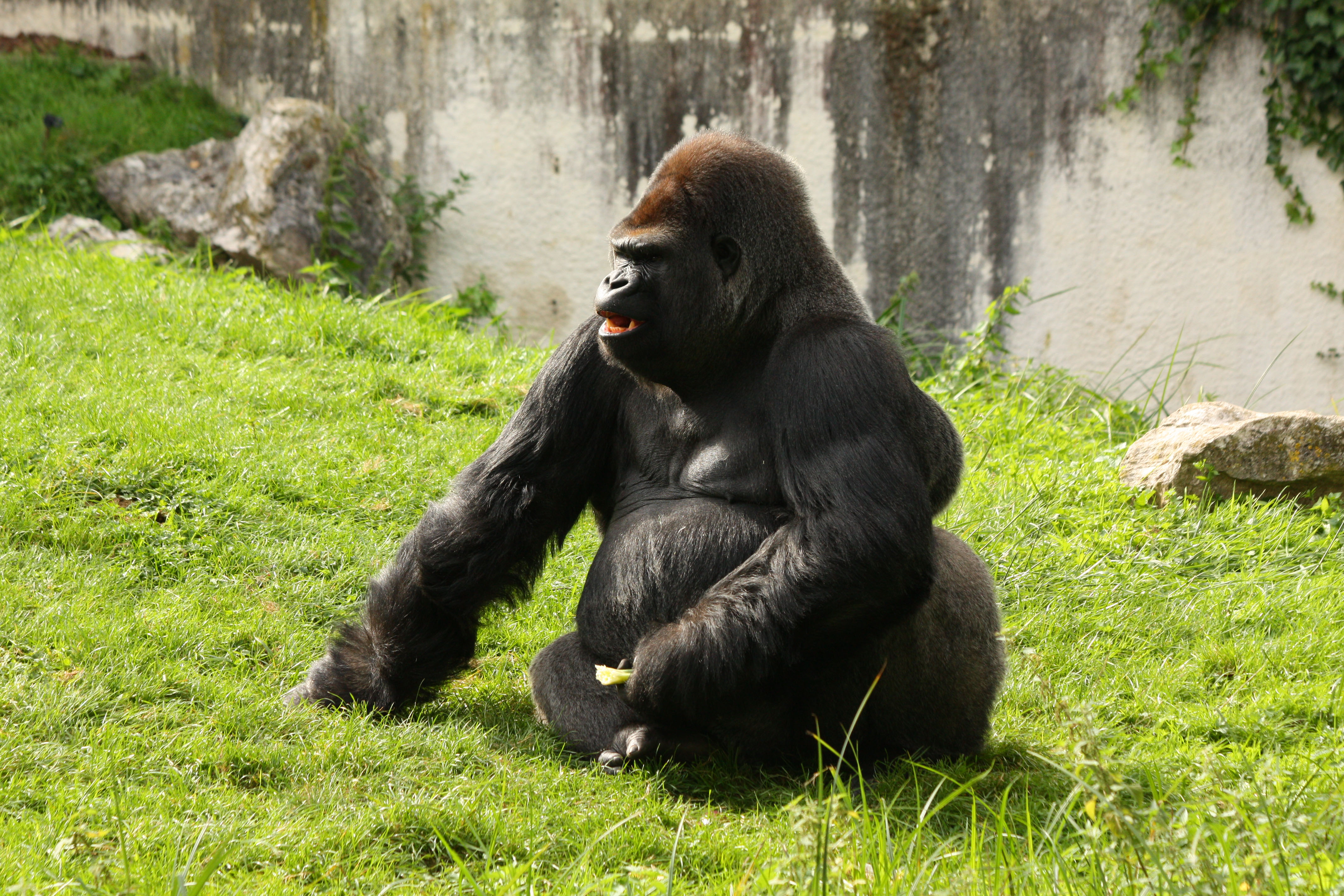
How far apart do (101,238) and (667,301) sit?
17.4 feet

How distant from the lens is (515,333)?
25.5ft

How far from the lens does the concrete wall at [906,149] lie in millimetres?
6703

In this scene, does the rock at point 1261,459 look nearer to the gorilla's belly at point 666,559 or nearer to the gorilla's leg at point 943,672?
the gorilla's leg at point 943,672

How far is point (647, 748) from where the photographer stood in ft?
10.0

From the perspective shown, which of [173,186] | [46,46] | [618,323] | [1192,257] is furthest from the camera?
[46,46]

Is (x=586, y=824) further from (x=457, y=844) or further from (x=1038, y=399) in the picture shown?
(x=1038, y=399)

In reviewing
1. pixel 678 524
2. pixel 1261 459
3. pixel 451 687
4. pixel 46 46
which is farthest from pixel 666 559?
pixel 46 46

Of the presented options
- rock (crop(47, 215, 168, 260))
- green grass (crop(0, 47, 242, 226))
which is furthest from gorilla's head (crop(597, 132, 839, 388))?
green grass (crop(0, 47, 242, 226))

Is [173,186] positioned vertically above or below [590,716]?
above

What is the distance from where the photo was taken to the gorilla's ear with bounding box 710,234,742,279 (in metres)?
3.06

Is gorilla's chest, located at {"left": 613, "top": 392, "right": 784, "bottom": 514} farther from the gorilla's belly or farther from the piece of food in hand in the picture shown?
the piece of food in hand

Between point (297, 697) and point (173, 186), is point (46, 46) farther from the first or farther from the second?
point (297, 697)

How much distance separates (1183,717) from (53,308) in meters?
4.85

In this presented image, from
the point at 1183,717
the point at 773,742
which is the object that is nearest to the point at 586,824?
the point at 773,742
